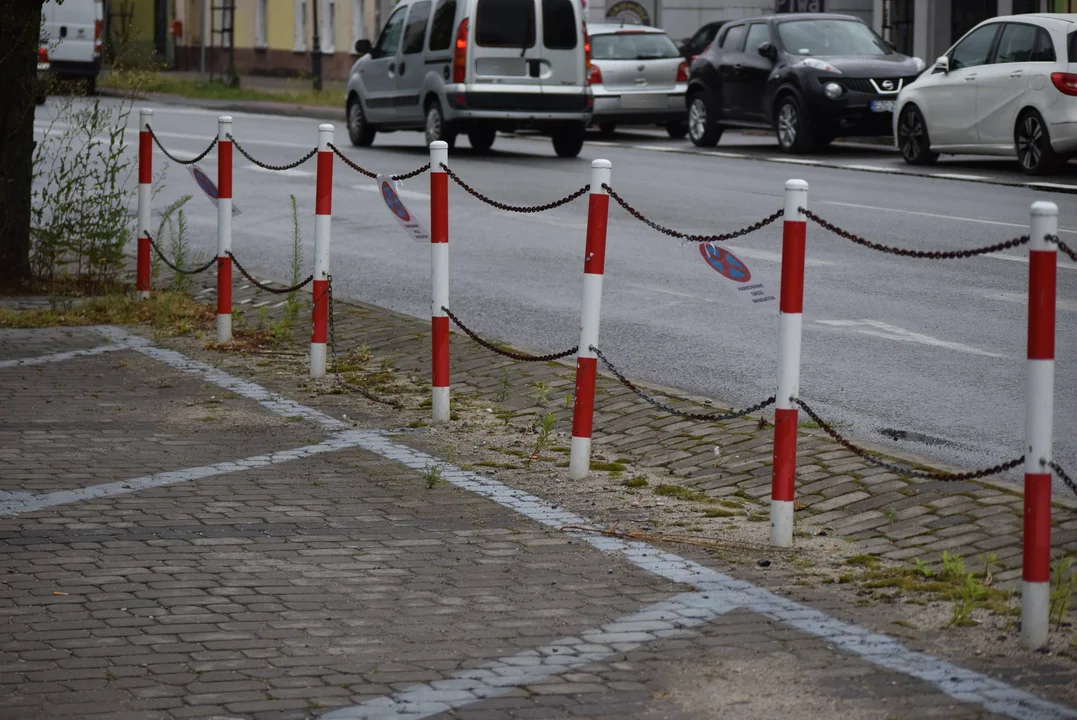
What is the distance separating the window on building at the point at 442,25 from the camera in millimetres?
23656

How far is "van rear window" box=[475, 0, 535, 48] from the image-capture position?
76.9 ft

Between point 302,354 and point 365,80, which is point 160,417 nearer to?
point 302,354

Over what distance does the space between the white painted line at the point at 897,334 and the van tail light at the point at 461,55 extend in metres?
13.2

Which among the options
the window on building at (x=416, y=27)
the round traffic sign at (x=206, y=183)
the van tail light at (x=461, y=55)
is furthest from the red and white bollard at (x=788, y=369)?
the window on building at (x=416, y=27)

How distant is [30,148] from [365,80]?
1380 centimetres

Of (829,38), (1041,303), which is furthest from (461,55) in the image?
(1041,303)

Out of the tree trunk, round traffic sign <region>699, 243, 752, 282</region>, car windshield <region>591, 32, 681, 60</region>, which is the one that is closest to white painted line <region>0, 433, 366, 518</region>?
round traffic sign <region>699, 243, 752, 282</region>

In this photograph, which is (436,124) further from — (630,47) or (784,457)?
(784,457)

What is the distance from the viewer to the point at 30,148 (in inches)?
476

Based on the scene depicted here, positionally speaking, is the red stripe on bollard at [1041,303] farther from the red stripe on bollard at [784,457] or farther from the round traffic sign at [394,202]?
the round traffic sign at [394,202]

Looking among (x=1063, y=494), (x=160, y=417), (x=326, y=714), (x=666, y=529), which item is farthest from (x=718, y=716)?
(x=160, y=417)

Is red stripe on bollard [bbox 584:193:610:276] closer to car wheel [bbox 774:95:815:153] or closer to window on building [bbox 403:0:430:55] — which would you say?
car wheel [bbox 774:95:815:153]

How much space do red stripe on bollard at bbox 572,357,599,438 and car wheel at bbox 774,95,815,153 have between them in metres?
17.2

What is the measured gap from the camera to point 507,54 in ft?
77.2
